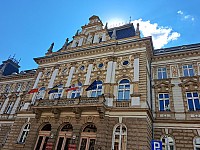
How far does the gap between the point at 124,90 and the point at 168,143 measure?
680 centimetres

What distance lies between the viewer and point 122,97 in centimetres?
1786

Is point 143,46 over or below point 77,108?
over

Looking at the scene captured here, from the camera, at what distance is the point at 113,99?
1777 cm

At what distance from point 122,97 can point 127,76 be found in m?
2.51

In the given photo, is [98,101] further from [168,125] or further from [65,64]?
[65,64]

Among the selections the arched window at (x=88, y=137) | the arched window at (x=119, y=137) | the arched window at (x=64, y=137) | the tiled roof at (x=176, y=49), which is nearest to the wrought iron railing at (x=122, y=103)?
the arched window at (x=119, y=137)

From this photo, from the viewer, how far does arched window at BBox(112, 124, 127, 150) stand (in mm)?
15156

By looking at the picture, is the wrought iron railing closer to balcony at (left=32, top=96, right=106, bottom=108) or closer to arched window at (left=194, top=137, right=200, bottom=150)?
balcony at (left=32, top=96, right=106, bottom=108)

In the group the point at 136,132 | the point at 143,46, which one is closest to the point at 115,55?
the point at 143,46

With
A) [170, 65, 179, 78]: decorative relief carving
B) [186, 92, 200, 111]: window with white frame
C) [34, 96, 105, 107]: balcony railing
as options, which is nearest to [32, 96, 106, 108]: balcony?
[34, 96, 105, 107]: balcony railing

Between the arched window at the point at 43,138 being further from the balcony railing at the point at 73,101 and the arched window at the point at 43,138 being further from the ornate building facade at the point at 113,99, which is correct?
the balcony railing at the point at 73,101

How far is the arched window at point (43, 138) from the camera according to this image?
18.4 meters

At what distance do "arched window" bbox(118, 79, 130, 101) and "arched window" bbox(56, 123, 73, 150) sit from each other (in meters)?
6.37

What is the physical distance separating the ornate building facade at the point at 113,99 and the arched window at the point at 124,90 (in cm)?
7
